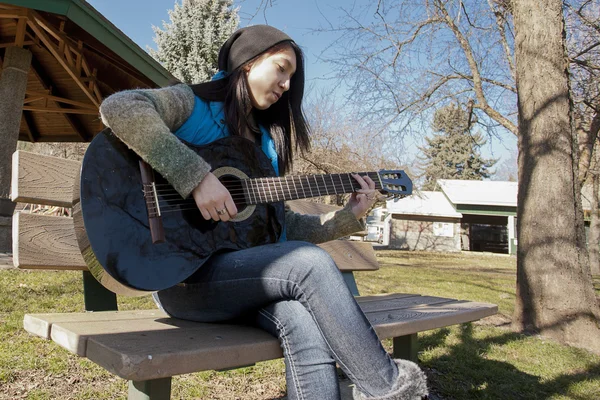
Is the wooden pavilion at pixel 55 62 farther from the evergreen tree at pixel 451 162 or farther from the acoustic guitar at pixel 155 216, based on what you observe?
the evergreen tree at pixel 451 162

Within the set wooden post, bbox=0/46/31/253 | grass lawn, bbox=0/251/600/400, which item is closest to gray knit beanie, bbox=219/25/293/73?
grass lawn, bbox=0/251/600/400

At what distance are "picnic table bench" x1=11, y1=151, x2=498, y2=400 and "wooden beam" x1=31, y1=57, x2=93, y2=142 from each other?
8259 mm

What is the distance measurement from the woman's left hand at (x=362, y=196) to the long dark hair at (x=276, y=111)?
1.06ft

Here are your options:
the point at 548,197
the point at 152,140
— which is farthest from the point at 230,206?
the point at 548,197

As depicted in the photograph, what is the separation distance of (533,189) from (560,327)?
123 cm

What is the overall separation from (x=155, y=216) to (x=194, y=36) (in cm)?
1745

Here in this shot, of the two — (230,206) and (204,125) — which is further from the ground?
(204,125)

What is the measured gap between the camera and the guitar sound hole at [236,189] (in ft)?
5.86

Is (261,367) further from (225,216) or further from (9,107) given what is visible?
(9,107)

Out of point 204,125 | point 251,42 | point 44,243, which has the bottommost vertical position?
point 44,243

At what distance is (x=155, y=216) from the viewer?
1.51 metres

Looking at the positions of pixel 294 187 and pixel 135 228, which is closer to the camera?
pixel 135 228

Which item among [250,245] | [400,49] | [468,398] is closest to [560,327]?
[468,398]

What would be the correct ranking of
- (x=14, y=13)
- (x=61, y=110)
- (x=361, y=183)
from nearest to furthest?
(x=361, y=183) < (x=14, y=13) < (x=61, y=110)
